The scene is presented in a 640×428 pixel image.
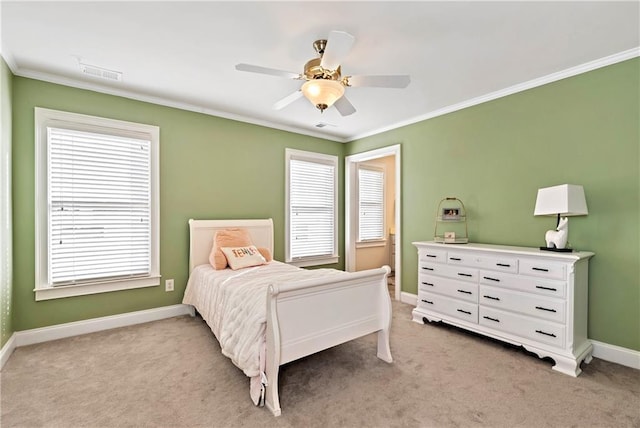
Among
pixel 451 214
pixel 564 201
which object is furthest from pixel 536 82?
pixel 451 214

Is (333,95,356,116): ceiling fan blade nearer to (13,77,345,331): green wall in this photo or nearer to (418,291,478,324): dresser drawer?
(13,77,345,331): green wall

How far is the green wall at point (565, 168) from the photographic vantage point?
250 cm

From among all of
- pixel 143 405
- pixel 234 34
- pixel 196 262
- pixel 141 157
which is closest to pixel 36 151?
pixel 141 157

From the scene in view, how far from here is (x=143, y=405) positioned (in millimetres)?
1976

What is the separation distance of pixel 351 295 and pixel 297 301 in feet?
1.69

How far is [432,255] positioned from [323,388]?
191cm

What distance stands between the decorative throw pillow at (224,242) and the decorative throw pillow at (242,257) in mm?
71

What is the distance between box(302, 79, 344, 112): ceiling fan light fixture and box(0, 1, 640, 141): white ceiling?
0.37 meters

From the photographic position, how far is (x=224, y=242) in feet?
11.9

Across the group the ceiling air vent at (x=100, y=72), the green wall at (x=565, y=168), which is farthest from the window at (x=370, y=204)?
the ceiling air vent at (x=100, y=72)

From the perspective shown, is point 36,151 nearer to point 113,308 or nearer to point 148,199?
point 148,199

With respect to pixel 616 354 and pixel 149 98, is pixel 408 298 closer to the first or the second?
pixel 616 354

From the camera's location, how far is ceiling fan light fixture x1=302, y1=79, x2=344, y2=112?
2.17 metres

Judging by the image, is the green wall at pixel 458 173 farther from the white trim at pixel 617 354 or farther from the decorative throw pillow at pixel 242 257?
the decorative throw pillow at pixel 242 257
